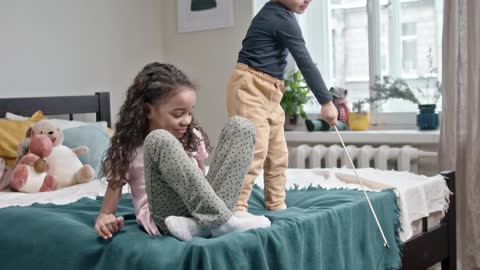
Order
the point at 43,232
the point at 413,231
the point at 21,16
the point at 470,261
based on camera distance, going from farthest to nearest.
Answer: the point at 21,16
the point at 470,261
the point at 413,231
the point at 43,232

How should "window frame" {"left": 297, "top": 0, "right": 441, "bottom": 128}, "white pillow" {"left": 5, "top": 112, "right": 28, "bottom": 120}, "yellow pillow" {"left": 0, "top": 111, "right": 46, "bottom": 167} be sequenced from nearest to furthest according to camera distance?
"yellow pillow" {"left": 0, "top": 111, "right": 46, "bottom": 167} → "white pillow" {"left": 5, "top": 112, "right": 28, "bottom": 120} → "window frame" {"left": 297, "top": 0, "right": 441, "bottom": 128}

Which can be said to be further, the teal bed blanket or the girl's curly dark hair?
the girl's curly dark hair

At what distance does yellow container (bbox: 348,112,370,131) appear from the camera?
3.47 meters

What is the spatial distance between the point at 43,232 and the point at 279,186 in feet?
2.20

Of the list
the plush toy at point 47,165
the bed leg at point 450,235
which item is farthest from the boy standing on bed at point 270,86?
the plush toy at point 47,165

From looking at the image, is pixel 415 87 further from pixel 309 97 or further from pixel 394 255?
pixel 394 255

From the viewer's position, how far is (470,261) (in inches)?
117

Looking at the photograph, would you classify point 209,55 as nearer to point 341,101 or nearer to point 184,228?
point 341,101

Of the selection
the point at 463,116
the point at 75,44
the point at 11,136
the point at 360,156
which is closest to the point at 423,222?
the point at 463,116

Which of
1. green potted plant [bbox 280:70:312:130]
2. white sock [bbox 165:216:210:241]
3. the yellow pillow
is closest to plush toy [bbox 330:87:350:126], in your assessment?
green potted plant [bbox 280:70:312:130]

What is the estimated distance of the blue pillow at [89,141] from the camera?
2.93 meters

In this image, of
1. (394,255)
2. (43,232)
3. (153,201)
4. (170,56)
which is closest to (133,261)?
(153,201)

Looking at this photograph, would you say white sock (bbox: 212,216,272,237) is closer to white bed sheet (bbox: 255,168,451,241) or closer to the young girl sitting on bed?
the young girl sitting on bed

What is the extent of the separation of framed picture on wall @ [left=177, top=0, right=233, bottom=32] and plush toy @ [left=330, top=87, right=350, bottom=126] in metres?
0.72
